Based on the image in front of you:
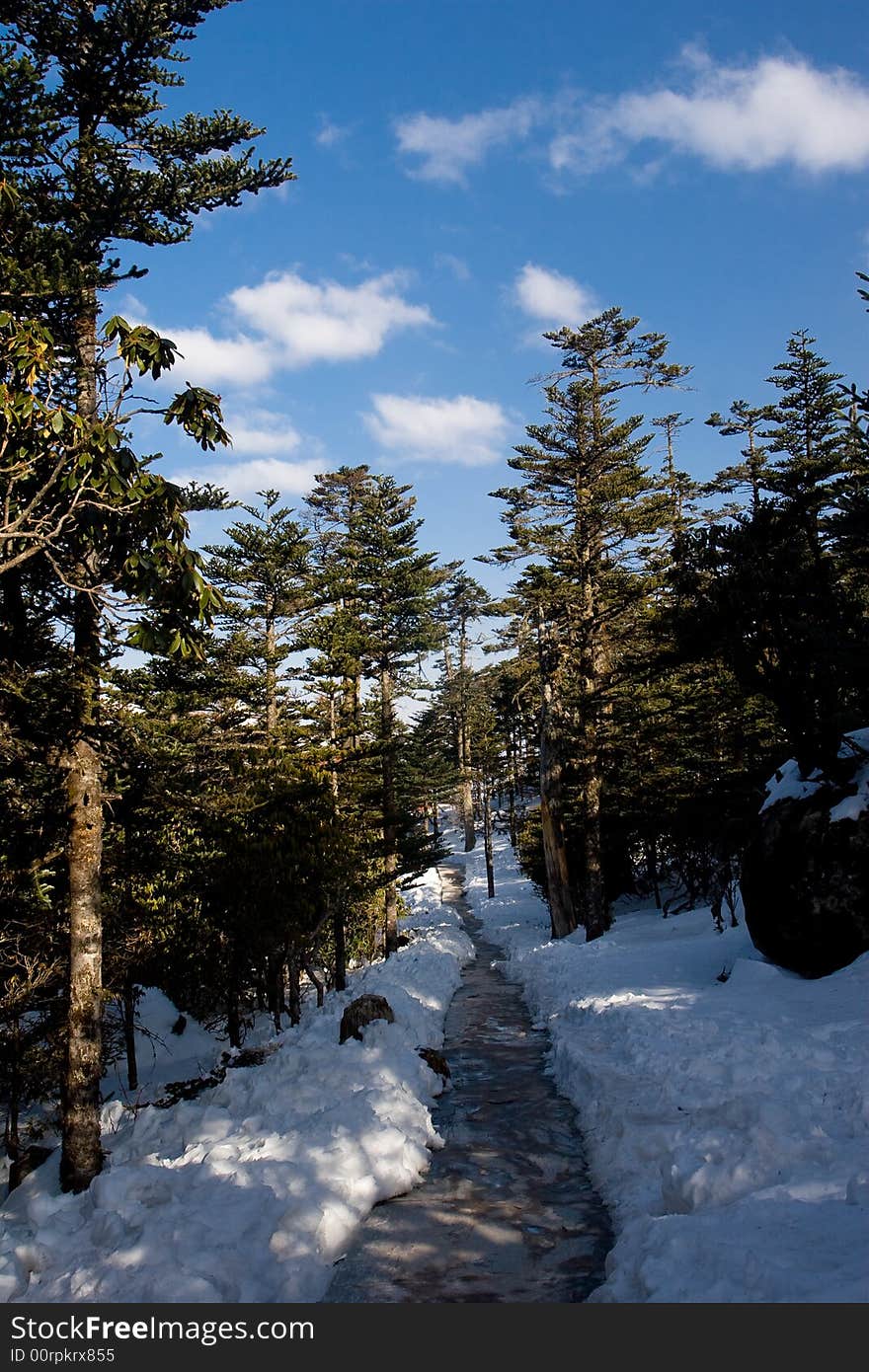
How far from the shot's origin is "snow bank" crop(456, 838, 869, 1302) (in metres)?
4.68

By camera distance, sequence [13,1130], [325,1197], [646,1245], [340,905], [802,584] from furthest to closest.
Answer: [340,905] < [802,584] < [13,1130] < [325,1197] < [646,1245]

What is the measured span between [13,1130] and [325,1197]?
8.86m

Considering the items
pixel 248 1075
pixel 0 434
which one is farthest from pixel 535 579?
pixel 0 434

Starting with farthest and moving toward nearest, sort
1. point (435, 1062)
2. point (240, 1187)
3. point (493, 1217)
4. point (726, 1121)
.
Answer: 1. point (435, 1062)
2. point (726, 1121)
3. point (493, 1217)
4. point (240, 1187)

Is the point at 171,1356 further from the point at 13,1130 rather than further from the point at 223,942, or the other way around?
the point at 223,942

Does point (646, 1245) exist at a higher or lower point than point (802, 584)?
lower

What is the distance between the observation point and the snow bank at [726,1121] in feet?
15.4

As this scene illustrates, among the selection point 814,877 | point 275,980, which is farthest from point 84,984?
point 275,980

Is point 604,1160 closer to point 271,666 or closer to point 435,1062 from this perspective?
point 435,1062

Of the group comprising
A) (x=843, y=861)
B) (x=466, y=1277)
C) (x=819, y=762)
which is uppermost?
(x=819, y=762)

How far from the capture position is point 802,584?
1380 centimetres

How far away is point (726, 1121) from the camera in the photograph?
709 cm

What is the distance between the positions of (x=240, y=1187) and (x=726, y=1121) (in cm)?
467

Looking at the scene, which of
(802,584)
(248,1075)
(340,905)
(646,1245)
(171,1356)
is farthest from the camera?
(340,905)
